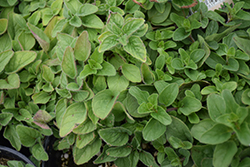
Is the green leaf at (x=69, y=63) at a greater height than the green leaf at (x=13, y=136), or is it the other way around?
the green leaf at (x=69, y=63)

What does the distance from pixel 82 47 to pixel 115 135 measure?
0.56m

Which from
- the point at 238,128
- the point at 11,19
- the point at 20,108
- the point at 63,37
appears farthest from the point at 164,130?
the point at 11,19

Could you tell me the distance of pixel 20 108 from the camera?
143cm

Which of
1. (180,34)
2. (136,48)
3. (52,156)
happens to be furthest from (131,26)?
(52,156)

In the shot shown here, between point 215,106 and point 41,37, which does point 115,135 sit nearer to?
point 215,106

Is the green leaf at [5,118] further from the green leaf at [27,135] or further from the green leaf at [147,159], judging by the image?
the green leaf at [147,159]

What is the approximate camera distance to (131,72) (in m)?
1.23

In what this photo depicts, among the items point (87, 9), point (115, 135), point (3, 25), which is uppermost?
point (87, 9)

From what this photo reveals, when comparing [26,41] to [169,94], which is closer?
[169,94]

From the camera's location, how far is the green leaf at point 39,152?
1.33 metres

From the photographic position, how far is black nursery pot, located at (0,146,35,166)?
1.41 m

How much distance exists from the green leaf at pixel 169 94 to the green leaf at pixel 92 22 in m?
0.61

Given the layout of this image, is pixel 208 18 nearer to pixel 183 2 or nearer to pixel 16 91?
pixel 183 2

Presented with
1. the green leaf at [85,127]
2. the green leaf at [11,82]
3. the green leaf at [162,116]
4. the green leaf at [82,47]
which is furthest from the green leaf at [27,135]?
the green leaf at [162,116]
